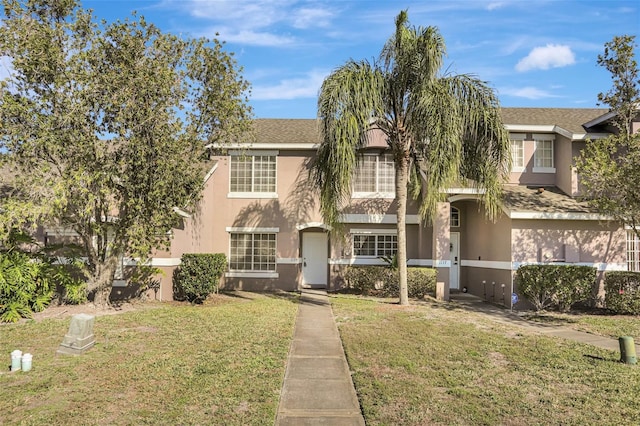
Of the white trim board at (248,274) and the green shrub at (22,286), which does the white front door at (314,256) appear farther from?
the green shrub at (22,286)

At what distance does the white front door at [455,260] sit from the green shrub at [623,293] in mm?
5771

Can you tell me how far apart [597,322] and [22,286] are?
14.7 metres

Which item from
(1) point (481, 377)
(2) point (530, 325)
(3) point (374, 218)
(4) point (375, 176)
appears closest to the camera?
(1) point (481, 377)

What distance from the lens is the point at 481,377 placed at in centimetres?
717

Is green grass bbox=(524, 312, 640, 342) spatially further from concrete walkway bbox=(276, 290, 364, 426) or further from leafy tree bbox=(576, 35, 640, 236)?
concrete walkway bbox=(276, 290, 364, 426)

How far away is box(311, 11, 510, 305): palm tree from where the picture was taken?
40.6 ft

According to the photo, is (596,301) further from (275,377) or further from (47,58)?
(47,58)

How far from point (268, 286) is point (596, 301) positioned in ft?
37.3

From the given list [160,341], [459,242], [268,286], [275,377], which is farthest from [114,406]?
[459,242]

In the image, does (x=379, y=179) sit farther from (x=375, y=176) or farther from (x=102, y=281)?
(x=102, y=281)

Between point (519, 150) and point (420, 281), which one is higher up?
point (519, 150)

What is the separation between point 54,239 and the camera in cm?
1594

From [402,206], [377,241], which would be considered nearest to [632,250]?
[402,206]

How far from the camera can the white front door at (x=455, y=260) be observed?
18766 mm
